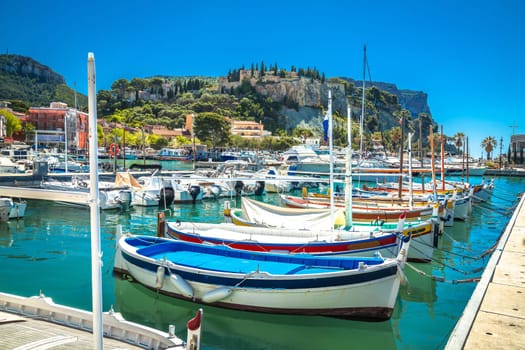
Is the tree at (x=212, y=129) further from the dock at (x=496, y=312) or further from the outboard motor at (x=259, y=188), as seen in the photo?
the dock at (x=496, y=312)

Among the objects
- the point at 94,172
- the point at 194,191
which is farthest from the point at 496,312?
the point at 194,191

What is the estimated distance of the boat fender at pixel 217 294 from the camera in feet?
37.4

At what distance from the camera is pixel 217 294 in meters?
11.5

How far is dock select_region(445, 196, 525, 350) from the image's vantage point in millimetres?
7289

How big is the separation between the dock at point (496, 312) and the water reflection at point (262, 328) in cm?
259

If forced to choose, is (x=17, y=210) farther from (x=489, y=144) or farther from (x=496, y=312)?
(x=489, y=144)

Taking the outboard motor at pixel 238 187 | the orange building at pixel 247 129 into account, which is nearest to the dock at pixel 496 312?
the outboard motor at pixel 238 187

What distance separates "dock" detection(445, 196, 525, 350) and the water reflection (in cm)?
259

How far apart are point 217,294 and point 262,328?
148cm

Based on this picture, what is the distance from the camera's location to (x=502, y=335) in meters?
7.63

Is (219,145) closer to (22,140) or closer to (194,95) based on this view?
(22,140)

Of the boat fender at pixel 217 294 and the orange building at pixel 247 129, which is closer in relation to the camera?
the boat fender at pixel 217 294

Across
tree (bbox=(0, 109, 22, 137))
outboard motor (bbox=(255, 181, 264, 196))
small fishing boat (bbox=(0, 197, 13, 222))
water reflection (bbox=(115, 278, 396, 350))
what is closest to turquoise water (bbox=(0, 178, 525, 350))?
water reflection (bbox=(115, 278, 396, 350))

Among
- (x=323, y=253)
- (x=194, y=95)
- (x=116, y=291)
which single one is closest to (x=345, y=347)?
(x=323, y=253)
